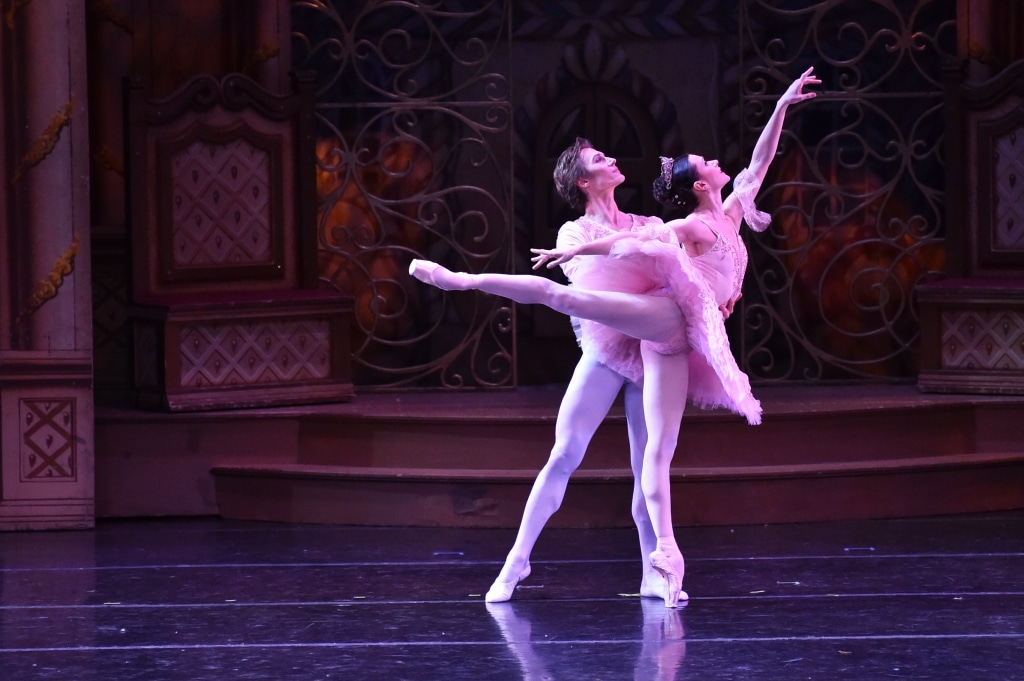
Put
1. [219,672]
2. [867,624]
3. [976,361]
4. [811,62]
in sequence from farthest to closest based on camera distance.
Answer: [811,62] < [976,361] < [867,624] < [219,672]

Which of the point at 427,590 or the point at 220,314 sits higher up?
the point at 220,314

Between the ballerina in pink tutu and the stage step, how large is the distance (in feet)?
3.94

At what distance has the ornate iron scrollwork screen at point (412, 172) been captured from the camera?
740cm

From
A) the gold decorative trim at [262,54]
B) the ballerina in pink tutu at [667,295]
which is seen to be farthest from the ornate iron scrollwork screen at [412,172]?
the ballerina in pink tutu at [667,295]

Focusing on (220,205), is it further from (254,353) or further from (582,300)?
(582,300)

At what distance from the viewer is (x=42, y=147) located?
20.8ft

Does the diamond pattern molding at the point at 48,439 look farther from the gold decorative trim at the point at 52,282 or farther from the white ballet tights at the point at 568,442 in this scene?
the white ballet tights at the point at 568,442

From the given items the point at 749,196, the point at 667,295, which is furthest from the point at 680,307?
the point at 749,196

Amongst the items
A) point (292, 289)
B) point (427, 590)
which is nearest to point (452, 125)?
point (292, 289)

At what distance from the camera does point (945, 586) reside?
526cm

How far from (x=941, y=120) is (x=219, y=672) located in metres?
4.55

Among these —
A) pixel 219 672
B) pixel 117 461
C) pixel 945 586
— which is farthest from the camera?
pixel 117 461

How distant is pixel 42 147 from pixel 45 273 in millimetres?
467

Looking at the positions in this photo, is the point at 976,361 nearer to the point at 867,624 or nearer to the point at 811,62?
the point at 811,62
